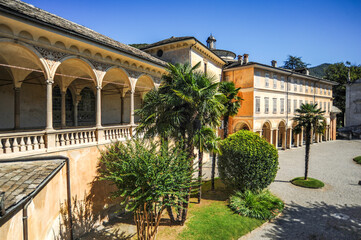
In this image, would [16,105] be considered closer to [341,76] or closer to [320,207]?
[320,207]

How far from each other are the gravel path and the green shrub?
47 centimetres

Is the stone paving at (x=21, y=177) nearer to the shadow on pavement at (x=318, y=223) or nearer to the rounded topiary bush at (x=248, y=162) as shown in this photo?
the rounded topiary bush at (x=248, y=162)

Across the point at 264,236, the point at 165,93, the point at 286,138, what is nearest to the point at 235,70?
the point at 286,138

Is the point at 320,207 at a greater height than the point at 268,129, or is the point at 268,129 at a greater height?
the point at 268,129

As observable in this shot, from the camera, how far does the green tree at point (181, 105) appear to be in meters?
8.59

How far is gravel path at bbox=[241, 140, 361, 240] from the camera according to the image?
9109mm

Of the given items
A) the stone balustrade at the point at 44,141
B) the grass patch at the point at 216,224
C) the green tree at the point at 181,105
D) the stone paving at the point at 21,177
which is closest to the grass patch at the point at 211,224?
the grass patch at the point at 216,224

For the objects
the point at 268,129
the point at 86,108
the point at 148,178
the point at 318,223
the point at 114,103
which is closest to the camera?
the point at 148,178

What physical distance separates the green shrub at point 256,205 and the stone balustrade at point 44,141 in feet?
24.2

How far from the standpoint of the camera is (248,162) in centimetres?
1113

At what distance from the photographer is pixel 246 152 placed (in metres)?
11.2

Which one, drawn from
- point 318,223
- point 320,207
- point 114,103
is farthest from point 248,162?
point 114,103

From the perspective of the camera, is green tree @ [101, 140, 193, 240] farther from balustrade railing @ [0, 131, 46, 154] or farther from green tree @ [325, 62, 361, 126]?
green tree @ [325, 62, 361, 126]

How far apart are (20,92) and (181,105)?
970 centimetres
